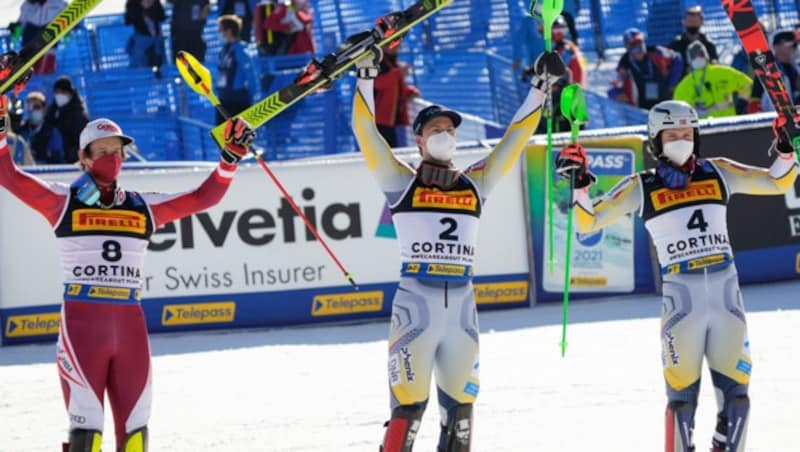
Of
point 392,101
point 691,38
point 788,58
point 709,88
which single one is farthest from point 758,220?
point 392,101

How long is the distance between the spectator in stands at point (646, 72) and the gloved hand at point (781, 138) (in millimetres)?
8494

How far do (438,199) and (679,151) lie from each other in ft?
4.61

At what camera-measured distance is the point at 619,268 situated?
52.4 feet

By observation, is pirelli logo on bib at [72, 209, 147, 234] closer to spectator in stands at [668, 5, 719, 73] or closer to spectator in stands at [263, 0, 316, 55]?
spectator in stands at [263, 0, 316, 55]

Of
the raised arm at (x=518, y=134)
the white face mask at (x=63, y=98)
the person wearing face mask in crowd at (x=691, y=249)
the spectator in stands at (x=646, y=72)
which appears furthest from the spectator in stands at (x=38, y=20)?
Answer: the person wearing face mask in crowd at (x=691, y=249)

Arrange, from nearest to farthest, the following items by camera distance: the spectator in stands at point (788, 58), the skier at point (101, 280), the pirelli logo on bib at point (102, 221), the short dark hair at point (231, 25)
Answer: the skier at point (101, 280)
the pirelli logo on bib at point (102, 221)
the spectator in stands at point (788, 58)
the short dark hair at point (231, 25)

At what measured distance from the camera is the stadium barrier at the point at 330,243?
51.2 ft

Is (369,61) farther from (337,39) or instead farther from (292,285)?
(337,39)

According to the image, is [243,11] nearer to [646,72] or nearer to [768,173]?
[646,72]

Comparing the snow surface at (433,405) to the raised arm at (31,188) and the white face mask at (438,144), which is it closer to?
the white face mask at (438,144)

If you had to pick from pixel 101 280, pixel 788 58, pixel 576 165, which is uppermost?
pixel 788 58

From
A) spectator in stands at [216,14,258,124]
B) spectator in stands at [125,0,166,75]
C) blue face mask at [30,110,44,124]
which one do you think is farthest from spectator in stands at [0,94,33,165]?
spectator in stands at [125,0,166,75]

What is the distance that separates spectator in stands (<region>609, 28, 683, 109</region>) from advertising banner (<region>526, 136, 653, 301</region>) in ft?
9.22

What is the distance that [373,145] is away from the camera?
32.2 ft
